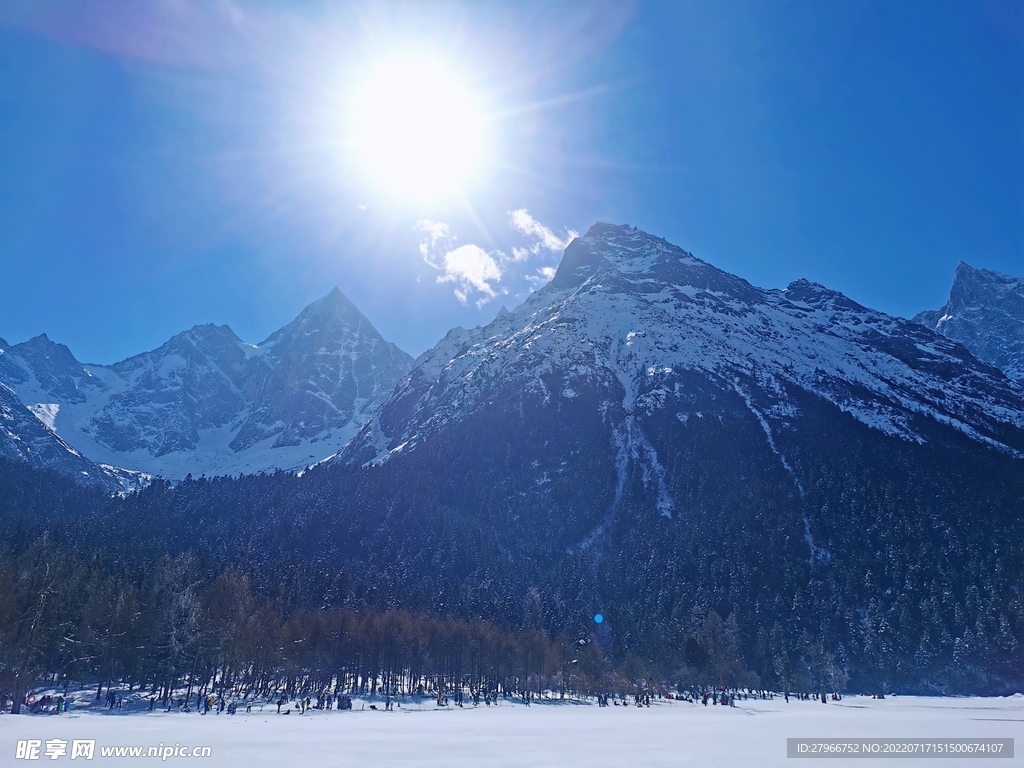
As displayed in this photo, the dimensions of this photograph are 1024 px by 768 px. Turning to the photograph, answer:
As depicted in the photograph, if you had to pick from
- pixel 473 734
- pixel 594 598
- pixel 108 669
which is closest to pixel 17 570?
pixel 108 669

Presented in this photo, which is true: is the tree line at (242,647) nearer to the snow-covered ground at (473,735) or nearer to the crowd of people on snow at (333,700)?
the crowd of people on snow at (333,700)

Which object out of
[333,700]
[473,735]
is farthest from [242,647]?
[473,735]

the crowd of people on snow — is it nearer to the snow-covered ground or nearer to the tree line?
the tree line

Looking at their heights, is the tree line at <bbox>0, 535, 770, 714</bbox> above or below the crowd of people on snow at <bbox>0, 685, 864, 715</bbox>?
above

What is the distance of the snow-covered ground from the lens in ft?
107

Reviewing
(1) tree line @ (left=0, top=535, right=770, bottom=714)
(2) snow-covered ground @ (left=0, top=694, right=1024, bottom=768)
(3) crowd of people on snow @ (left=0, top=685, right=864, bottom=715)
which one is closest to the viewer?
(2) snow-covered ground @ (left=0, top=694, right=1024, bottom=768)

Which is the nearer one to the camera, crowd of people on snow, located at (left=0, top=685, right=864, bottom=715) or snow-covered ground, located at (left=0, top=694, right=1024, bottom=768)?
snow-covered ground, located at (left=0, top=694, right=1024, bottom=768)

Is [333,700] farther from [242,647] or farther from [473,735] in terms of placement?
[473,735]

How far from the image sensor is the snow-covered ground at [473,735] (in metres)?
32.7

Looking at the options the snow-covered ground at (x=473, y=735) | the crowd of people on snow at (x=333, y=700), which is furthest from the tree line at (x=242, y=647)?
the snow-covered ground at (x=473, y=735)

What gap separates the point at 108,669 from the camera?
76.8 metres

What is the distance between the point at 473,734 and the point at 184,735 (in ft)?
61.9

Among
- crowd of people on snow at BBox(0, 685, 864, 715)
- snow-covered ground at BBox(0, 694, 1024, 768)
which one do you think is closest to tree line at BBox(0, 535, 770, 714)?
crowd of people on snow at BBox(0, 685, 864, 715)

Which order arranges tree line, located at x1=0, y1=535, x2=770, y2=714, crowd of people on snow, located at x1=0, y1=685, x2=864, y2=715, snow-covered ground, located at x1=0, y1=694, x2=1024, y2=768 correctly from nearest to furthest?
snow-covered ground, located at x1=0, y1=694, x2=1024, y2=768, crowd of people on snow, located at x1=0, y1=685, x2=864, y2=715, tree line, located at x1=0, y1=535, x2=770, y2=714
